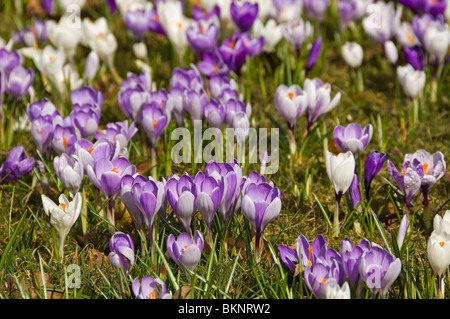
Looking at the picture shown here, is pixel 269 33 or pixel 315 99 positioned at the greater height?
pixel 269 33

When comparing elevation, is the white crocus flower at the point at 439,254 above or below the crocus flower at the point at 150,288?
above

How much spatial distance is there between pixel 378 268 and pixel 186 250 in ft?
2.09

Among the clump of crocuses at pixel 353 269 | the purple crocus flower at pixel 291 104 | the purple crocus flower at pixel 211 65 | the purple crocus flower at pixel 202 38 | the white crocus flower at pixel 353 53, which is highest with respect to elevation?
the purple crocus flower at pixel 202 38

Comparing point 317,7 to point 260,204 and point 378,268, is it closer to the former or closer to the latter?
point 260,204

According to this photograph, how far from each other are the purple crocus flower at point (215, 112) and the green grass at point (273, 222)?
292 millimetres

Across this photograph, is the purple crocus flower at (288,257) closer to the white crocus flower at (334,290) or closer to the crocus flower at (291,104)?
the white crocus flower at (334,290)

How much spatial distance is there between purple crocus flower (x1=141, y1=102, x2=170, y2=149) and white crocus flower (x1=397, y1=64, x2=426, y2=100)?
1.45m

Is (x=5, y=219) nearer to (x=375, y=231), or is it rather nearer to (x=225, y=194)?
(x=225, y=194)

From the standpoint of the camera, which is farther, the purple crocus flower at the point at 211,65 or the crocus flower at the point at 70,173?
the purple crocus flower at the point at 211,65

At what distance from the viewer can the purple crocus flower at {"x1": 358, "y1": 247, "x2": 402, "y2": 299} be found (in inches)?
78.0

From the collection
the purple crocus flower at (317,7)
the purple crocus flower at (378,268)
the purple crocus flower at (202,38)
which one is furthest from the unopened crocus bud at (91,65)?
the purple crocus flower at (378,268)

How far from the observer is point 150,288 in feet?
6.75

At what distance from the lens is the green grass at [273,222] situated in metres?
2.25

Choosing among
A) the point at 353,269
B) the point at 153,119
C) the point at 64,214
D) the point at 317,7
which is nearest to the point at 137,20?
the point at 317,7
